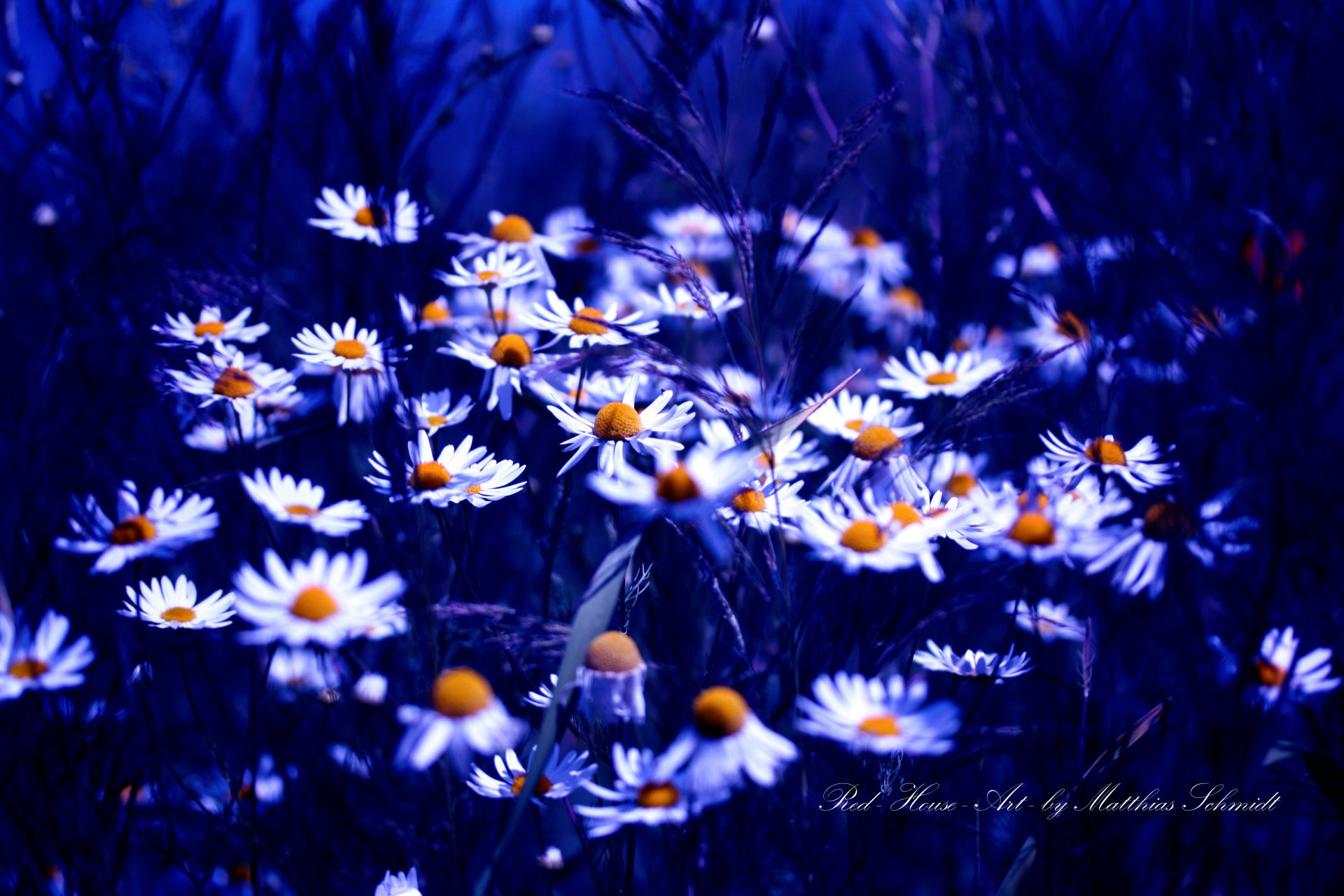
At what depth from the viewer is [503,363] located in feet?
4.51

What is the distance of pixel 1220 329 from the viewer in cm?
96

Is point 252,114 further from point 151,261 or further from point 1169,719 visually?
point 1169,719

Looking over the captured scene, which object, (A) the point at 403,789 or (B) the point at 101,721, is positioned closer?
(B) the point at 101,721

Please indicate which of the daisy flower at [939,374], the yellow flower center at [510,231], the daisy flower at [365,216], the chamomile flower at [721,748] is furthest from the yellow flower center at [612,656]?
the yellow flower center at [510,231]

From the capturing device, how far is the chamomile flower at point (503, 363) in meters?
1.35

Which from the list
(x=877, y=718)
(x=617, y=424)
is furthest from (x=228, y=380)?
(x=877, y=718)

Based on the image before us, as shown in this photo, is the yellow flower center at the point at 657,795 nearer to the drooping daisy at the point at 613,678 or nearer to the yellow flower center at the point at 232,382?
the drooping daisy at the point at 613,678

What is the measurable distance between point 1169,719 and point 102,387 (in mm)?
1612

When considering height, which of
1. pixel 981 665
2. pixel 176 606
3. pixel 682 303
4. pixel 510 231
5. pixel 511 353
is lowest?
pixel 981 665

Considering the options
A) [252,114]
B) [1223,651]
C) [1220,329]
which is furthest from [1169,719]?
[252,114]

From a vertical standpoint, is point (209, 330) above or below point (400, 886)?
above

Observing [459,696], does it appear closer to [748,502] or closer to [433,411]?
[748,502]

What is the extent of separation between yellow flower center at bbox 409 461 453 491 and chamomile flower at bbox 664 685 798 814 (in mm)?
481

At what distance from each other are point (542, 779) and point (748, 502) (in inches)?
16.0
